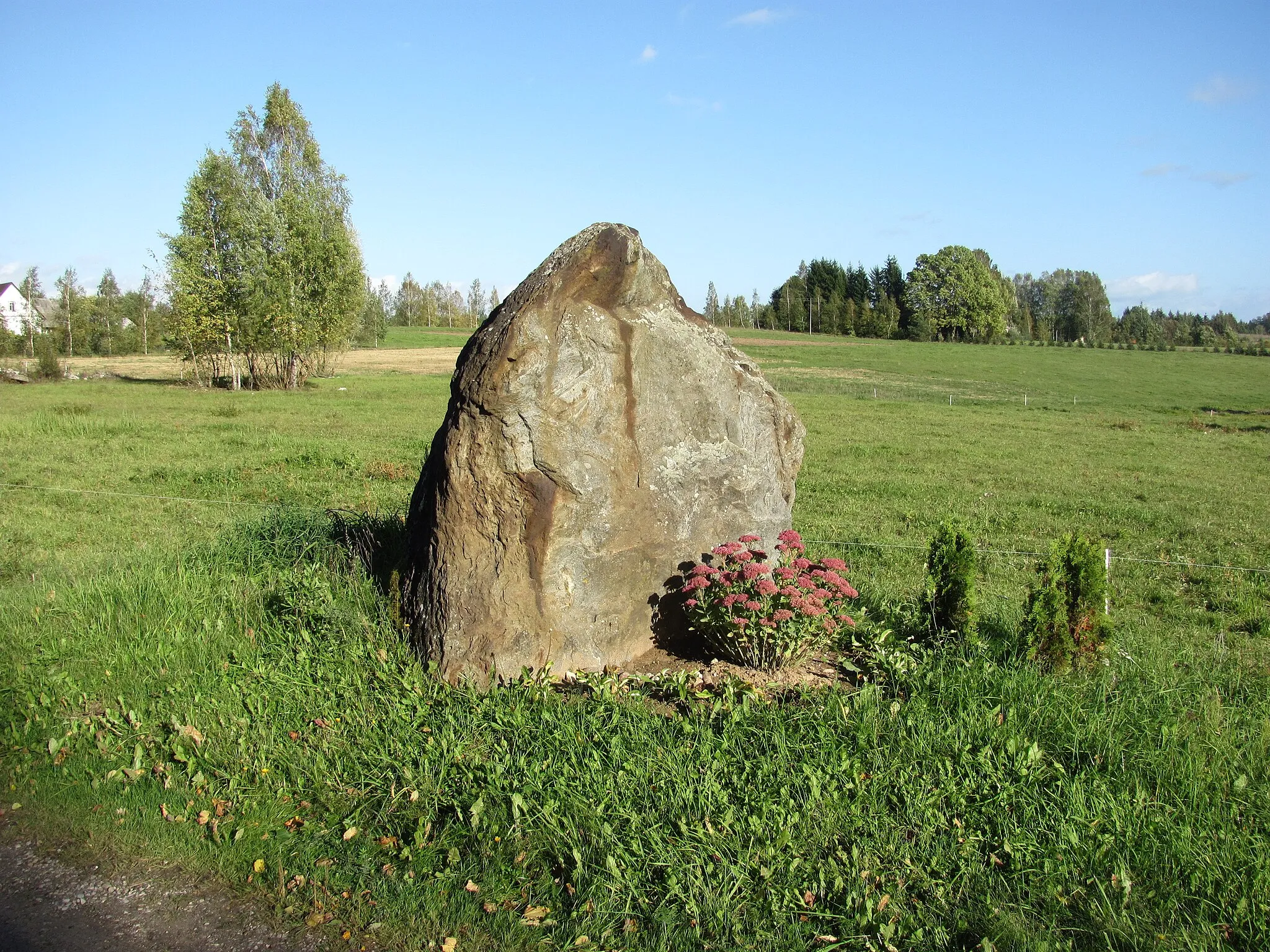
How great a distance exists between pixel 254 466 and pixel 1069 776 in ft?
51.1

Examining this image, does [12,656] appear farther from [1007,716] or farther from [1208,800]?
[1208,800]

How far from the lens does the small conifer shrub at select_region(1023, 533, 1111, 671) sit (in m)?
6.03

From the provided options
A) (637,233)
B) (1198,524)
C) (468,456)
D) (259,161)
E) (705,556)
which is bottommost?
(1198,524)

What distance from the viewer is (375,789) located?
16.1 ft

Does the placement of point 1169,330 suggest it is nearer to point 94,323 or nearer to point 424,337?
point 424,337

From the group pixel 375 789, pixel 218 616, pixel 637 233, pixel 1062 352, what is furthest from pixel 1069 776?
pixel 1062 352

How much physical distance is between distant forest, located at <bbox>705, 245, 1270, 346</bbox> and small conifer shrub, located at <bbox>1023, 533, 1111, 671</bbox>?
104m

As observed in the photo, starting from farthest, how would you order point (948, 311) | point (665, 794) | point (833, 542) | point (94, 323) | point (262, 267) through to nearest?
point (948, 311)
point (94, 323)
point (262, 267)
point (833, 542)
point (665, 794)

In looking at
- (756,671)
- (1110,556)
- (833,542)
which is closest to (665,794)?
(756,671)

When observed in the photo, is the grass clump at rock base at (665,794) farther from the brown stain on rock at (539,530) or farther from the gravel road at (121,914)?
the brown stain on rock at (539,530)

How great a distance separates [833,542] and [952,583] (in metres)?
3.82

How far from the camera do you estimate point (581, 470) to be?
6125mm

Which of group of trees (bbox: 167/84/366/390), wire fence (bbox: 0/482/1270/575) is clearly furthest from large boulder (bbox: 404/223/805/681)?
group of trees (bbox: 167/84/366/390)

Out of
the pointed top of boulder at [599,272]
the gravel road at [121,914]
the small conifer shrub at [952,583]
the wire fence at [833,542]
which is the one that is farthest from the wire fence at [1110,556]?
the gravel road at [121,914]
